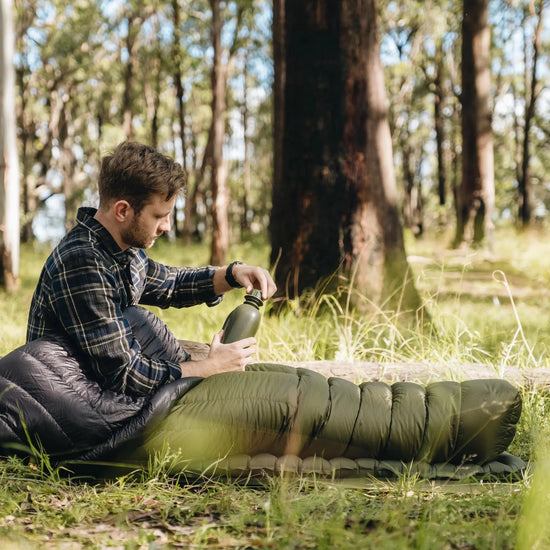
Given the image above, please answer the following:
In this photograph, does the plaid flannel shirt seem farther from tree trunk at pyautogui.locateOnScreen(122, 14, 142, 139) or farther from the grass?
tree trunk at pyautogui.locateOnScreen(122, 14, 142, 139)

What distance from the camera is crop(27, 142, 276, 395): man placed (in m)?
2.66

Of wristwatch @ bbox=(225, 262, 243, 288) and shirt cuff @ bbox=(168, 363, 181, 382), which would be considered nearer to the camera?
shirt cuff @ bbox=(168, 363, 181, 382)

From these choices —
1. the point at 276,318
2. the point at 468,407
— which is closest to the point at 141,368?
the point at 468,407

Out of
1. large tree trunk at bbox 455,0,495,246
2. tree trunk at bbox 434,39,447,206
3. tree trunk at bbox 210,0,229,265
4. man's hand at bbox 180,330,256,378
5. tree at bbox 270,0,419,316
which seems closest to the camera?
man's hand at bbox 180,330,256,378

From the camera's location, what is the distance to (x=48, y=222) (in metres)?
34.6

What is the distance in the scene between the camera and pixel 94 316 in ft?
8.72

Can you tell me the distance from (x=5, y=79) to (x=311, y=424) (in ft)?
29.6

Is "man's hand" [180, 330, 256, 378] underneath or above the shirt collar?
underneath

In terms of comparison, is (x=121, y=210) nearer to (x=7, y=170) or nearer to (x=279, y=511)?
(x=279, y=511)

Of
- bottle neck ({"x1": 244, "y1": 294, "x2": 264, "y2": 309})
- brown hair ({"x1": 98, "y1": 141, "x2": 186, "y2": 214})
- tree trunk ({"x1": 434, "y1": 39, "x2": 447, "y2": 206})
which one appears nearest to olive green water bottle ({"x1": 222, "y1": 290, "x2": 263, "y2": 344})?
bottle neck ({"x1": 244, "y1": 294, "x2": 264, "y2": 309})

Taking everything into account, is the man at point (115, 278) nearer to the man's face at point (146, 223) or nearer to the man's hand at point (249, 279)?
the man's face at point (146, 223)

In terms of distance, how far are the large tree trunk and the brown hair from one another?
32.4 ft

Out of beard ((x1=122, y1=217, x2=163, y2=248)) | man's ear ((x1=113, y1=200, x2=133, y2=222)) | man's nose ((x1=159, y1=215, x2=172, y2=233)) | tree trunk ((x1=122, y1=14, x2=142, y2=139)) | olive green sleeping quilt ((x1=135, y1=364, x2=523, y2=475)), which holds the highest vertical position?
tree trunk ((x1=122, y1=14, x2=142, y2=139))

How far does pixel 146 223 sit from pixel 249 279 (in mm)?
680
